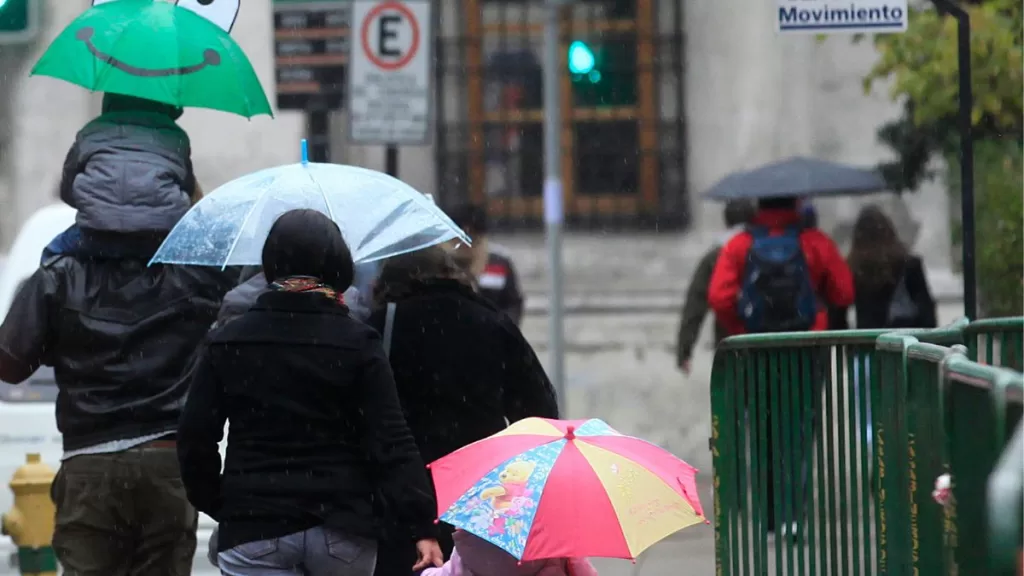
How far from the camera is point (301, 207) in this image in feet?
17.9

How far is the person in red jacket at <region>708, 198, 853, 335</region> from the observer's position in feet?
30.8

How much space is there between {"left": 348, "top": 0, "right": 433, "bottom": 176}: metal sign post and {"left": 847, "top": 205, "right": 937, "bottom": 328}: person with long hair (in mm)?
2603

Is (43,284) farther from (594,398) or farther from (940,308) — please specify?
(940,308)

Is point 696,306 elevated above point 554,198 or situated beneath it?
situated beneath

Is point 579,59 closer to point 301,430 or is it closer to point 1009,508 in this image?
point 301,430

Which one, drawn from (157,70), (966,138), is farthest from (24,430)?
(966,138)

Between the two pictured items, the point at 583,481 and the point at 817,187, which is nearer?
the point at 583,481

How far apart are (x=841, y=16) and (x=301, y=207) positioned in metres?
3.46

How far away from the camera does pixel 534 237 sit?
15680 mm

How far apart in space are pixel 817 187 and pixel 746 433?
18.0ft

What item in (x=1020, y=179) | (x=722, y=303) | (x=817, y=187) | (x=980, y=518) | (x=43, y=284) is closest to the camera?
(x=980, y=518)

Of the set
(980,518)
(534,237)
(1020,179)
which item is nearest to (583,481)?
(980,518)

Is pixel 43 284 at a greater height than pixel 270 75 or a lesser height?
lesser

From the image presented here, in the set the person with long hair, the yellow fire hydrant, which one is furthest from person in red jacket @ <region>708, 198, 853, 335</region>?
the yellow fire hydrant
